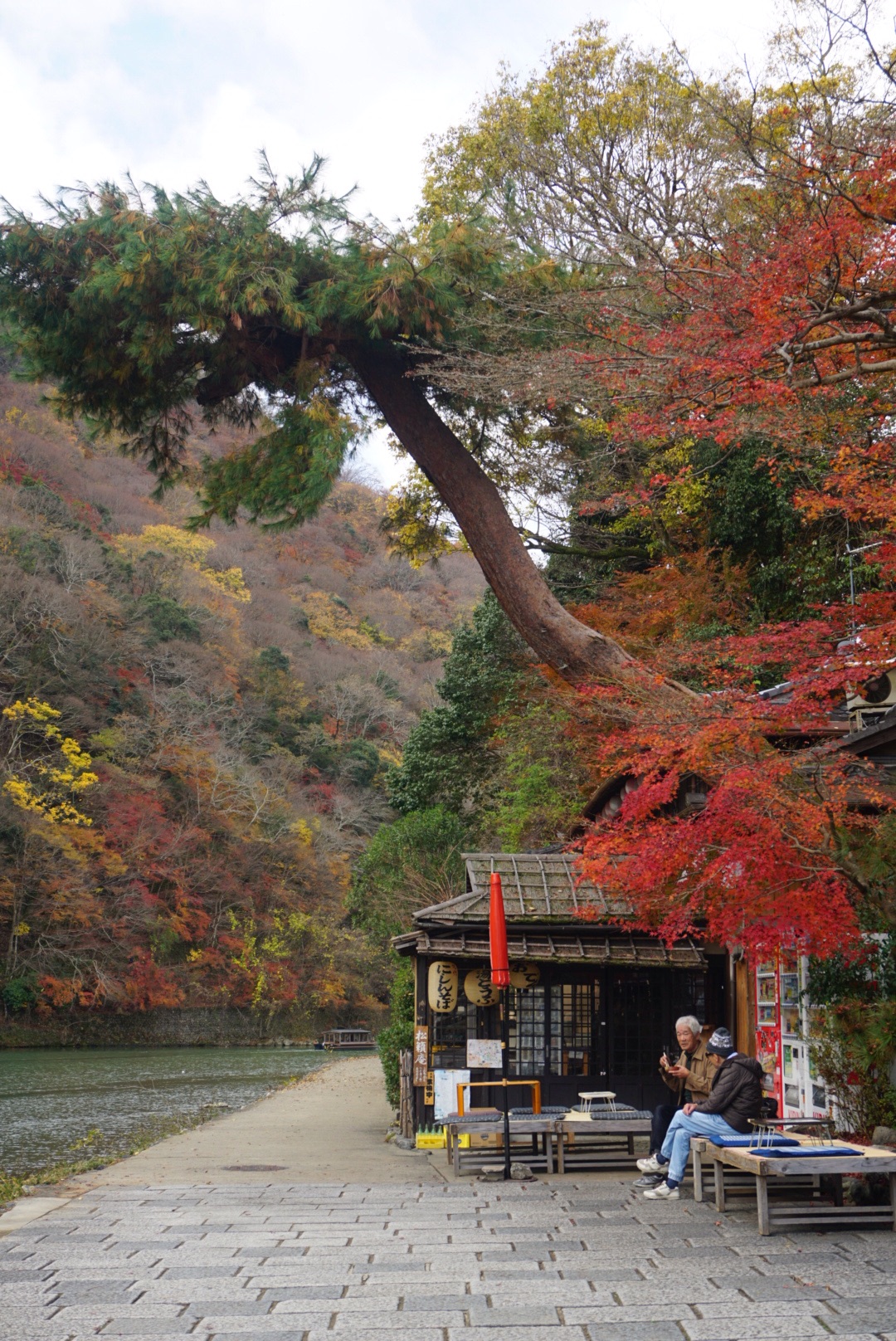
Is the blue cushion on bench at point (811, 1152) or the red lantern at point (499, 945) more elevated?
the red lantern at point (499, 945)

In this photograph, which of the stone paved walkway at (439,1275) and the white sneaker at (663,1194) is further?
the white sneaker at (663,1194)

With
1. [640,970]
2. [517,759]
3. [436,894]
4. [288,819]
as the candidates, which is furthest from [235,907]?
[640,970]

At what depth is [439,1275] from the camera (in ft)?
17.4

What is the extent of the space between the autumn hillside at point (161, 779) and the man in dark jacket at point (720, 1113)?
22.5 m

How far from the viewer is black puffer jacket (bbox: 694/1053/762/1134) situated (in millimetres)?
7328

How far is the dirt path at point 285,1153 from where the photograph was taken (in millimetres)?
9734

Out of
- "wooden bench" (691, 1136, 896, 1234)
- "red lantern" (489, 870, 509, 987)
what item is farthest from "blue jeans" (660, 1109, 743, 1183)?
"red lantern" (489, 870, 509, 987)

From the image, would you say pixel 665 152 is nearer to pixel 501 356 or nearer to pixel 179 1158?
pixel 501 356

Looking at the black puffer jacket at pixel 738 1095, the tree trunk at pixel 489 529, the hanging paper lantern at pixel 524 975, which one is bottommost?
the black puffer jacket at pixel 738 1095

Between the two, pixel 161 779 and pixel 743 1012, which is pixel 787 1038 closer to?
pixel 743 1012

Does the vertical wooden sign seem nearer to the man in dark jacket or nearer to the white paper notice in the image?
the white paper notice

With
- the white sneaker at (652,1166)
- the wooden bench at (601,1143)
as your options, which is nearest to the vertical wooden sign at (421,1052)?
the wooden bench at (601,1143)

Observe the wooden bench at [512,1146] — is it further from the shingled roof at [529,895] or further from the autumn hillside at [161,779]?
the autumn hillside at [161,779]

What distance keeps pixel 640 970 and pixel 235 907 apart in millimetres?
36127
